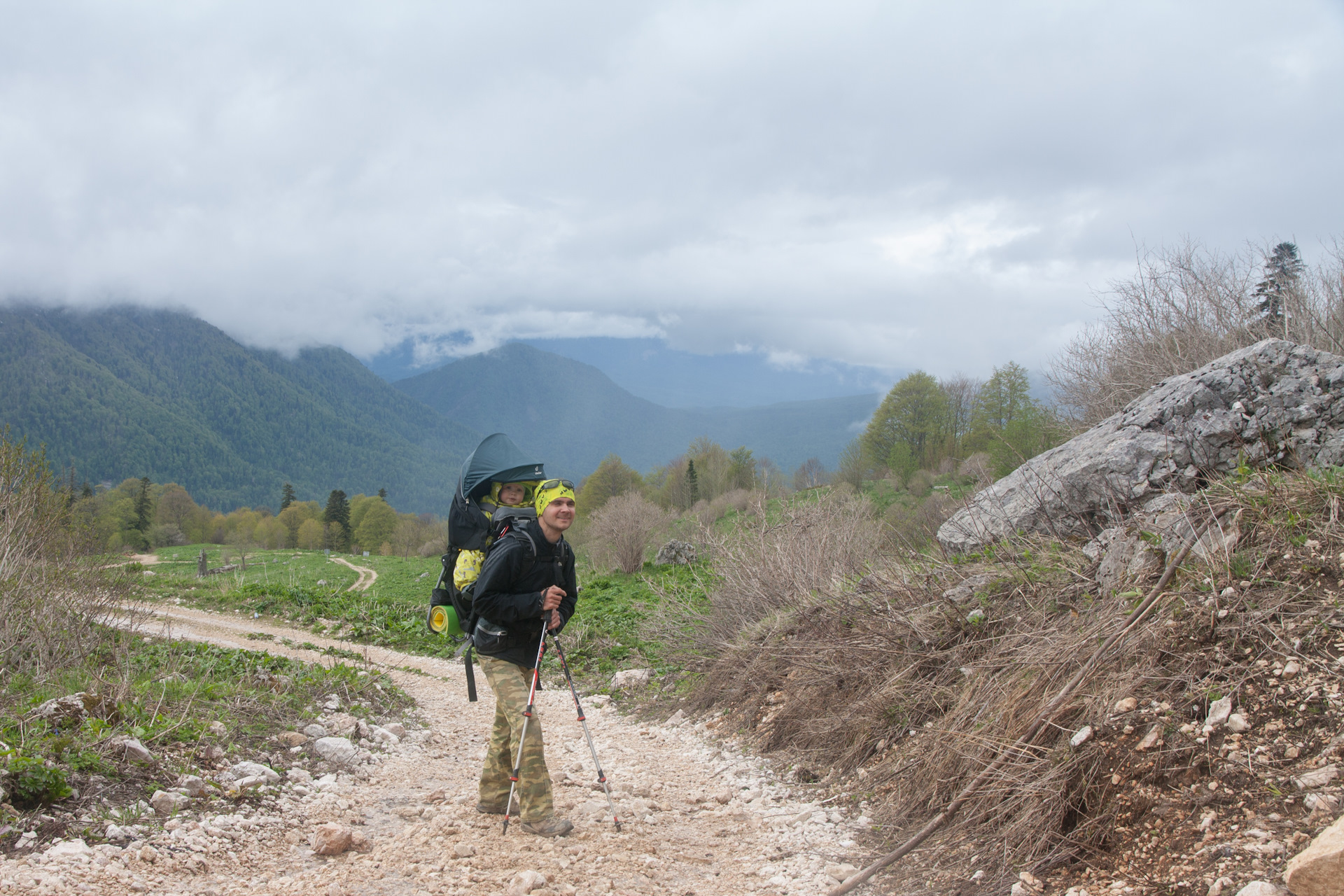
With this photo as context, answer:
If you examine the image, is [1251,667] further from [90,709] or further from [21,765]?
[90,709]

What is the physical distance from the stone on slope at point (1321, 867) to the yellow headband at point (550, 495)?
3718 millimetres

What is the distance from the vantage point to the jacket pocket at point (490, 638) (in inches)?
179

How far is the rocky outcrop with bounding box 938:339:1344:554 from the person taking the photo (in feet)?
19.6

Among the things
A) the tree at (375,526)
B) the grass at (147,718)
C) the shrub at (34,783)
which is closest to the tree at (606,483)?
the tree at (375,526)

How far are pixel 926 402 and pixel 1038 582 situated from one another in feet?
134

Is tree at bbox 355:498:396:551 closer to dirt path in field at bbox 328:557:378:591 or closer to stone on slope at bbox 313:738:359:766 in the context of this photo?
dirt path in field at bbox 328:557:378:591

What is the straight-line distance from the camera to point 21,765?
377 centimetres

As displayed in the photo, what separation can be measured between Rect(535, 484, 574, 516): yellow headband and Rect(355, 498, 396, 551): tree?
7301 cm

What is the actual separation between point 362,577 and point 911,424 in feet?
103

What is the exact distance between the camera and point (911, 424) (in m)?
43.9

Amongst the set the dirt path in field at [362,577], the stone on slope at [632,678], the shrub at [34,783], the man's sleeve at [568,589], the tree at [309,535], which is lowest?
the tree at [309,535]

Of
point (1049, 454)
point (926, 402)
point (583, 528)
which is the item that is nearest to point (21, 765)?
point (1049, 454)

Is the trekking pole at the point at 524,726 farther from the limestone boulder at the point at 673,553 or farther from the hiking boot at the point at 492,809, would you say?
the limestone boulder at the point at 673,553

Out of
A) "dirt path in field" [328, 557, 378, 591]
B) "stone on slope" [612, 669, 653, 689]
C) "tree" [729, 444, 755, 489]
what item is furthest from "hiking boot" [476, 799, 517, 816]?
"tree" [729, 444, 755, 489]
